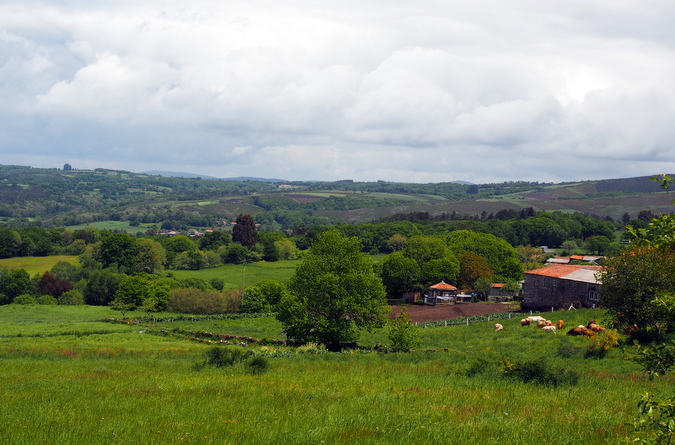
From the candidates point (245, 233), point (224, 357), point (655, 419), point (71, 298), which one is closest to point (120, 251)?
point (71, 298)

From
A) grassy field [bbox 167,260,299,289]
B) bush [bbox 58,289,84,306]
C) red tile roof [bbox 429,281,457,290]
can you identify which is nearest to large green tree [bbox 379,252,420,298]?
red tile roof [bbox 429,281,457,290]

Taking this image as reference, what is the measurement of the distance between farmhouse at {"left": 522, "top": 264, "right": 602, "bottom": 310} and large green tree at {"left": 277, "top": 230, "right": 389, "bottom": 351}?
29304 mm

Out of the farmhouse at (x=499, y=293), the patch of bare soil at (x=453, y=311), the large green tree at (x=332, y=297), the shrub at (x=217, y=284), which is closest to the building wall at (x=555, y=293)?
the patch of bare soil at (x=453, y=311)

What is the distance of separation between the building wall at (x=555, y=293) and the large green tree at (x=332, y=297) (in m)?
29.3

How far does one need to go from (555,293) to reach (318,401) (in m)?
55.3

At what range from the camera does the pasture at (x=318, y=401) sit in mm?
11945

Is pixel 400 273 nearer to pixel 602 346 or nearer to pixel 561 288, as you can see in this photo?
pixel 561 288

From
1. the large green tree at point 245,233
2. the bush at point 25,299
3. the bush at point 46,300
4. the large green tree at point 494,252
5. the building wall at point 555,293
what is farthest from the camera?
the large green tree at point 245,233

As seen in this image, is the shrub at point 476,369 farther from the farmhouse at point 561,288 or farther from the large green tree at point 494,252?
the large green tree at point 494,252

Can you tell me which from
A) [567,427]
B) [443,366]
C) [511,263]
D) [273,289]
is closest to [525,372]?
[443,366]

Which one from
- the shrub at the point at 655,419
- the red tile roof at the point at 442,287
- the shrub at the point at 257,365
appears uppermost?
the shrub at the point at 655,419

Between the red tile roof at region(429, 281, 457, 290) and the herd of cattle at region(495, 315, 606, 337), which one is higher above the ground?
the herd of cattle at region(495, 315, 606, 337)

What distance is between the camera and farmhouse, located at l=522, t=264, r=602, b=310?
6145 cm

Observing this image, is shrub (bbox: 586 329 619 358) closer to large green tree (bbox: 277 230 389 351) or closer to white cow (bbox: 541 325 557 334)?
white cow (bbox: 541 325 557 334)
